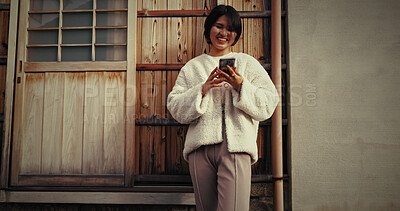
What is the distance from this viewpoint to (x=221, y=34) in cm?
192

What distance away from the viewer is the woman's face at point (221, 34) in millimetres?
1914

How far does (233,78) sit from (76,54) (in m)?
1.67

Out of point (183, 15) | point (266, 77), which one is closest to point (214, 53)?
point (266, 77)

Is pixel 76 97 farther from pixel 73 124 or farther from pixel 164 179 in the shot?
pixel 164 179

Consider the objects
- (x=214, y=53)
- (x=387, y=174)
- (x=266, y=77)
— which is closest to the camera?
(x=266, y=77)

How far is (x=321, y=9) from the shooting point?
93.0 inches

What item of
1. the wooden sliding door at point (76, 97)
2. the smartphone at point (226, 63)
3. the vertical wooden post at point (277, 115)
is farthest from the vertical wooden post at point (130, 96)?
the vertical wooden post at point (277, 115)

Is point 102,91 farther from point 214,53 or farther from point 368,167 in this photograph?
point 368,167

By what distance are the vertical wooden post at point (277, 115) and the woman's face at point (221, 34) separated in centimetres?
53

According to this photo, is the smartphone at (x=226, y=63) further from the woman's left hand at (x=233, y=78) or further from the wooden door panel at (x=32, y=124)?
the wooden door panel at (x=32, y=124)

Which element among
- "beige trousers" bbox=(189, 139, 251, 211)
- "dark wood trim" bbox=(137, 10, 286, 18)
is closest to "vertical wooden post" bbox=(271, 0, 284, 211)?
"dark wood trim" bbox=(137, 10, 286, 18)

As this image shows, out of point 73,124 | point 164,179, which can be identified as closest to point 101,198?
point 164,179

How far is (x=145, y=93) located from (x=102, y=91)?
40 centimetres

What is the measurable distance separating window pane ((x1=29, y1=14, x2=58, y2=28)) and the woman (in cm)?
159
